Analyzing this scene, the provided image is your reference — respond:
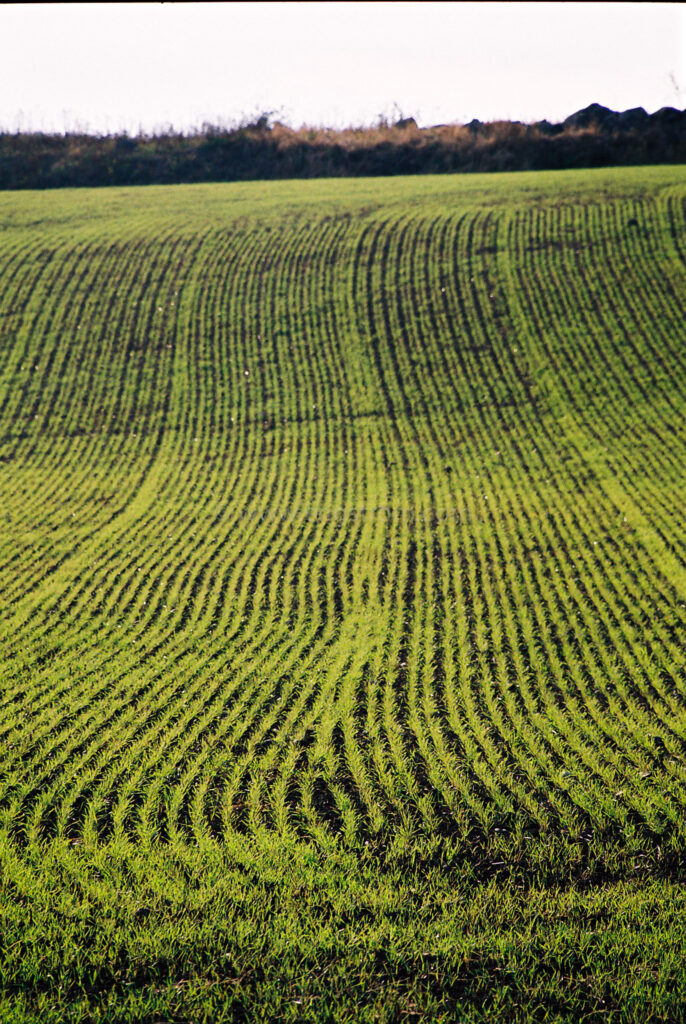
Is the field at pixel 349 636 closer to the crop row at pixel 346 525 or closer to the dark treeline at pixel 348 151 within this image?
the crop row at pixel 346 525

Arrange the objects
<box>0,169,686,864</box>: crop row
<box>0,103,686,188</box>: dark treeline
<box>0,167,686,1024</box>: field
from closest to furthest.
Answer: <box>0,167,686,1024</box>: field → <box>0,169,686,864</box>: crop row → <box>0,103,686,188</box>: dark treeline

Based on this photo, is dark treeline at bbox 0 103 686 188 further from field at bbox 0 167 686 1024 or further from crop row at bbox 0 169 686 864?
field at bbox 0 167 686 1024

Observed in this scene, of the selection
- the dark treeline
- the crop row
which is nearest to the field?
the crop row

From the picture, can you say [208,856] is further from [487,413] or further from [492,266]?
[492,266]

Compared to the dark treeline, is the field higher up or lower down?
lower down

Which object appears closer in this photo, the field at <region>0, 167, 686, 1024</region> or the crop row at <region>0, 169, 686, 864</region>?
the field at <region>0, 167, 686, 1024</region>

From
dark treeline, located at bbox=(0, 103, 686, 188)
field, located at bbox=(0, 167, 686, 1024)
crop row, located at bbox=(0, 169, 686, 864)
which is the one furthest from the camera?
dark treeline, located at bbox=(0, 103, 686, 188)

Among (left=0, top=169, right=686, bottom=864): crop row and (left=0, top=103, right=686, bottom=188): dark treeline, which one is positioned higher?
(left=0, top=103, right=686, bottom=188): dark treeline

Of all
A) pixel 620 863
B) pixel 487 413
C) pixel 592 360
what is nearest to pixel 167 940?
pixel 620 863
